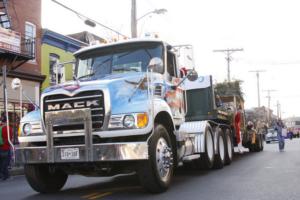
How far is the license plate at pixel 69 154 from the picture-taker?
24.7 ft

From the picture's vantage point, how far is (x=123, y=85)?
26.1ft

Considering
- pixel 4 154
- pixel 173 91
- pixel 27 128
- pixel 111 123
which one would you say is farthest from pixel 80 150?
pixel 4 154

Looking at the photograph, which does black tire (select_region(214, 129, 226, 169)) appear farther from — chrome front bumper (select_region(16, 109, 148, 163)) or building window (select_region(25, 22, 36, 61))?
building window (select_region(25, 22, 36, 61))

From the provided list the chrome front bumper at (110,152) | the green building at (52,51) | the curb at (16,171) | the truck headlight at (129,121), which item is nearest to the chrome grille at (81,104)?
the truck headlight at (129,121)

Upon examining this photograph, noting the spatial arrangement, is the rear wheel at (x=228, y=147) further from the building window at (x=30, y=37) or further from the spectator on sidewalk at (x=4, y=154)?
the building window at (x=30, y=37)

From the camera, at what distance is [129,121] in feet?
24.5

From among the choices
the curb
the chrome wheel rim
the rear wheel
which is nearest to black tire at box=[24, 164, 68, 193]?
the chrome wheel rim

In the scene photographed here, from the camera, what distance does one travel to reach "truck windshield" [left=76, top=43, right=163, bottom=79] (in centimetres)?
911

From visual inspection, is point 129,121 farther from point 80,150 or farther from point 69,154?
point 69,154

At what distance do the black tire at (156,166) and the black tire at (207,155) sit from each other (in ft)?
11.8

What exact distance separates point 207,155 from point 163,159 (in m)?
3.99

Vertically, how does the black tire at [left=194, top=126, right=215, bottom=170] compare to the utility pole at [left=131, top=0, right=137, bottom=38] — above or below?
below

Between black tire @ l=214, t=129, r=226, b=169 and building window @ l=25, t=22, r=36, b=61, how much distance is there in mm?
13807

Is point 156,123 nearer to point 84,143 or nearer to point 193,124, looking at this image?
point 84,143
